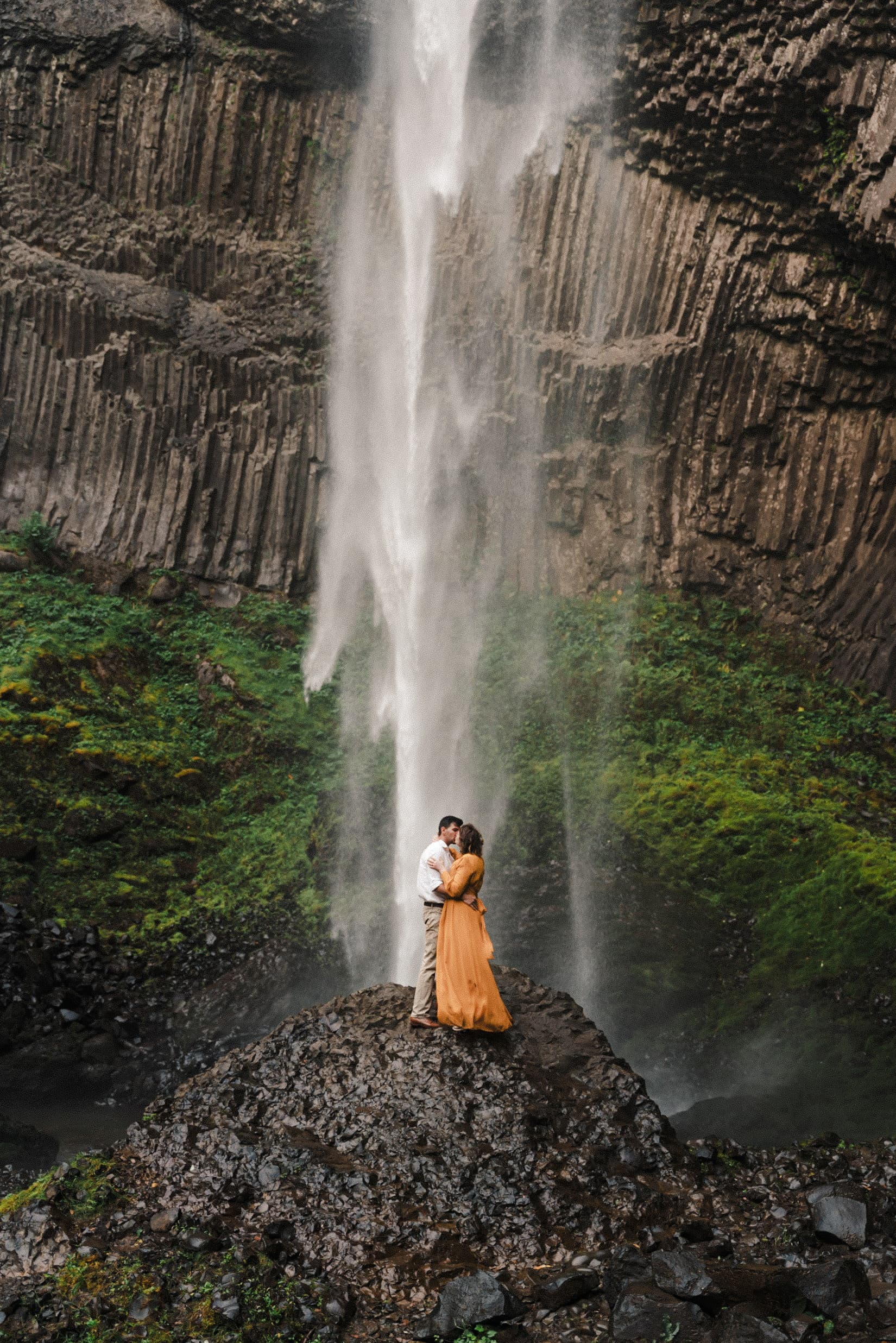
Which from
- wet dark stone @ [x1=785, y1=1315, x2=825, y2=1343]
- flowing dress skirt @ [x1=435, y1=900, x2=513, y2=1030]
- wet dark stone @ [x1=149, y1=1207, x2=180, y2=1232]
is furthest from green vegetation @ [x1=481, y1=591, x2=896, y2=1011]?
wet dark stone @ [x1=149, y1=1207, x2=180, y2=1232]

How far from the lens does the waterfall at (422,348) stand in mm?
16750

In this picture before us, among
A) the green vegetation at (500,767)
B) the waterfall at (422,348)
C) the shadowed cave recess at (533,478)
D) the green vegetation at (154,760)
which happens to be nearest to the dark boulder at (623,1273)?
the shadowed cave recess at (533,478)

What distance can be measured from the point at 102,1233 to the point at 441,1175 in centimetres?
174

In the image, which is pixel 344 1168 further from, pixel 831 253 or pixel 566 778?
pixel 831 253

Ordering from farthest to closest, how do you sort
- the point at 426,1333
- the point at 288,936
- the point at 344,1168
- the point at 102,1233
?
the point at 288,936 → the point at 344,1168 → the point at 102,1233 → the point at 426,1333

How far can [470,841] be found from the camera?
21.9 feet

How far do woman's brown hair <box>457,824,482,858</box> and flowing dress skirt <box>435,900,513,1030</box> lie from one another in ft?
1.06

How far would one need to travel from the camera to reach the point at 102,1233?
5105 millimetres

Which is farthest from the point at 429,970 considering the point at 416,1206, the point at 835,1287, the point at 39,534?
the point at 39,534

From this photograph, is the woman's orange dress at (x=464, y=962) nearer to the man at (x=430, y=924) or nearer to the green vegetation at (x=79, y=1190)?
the man at (x=430, y=924)

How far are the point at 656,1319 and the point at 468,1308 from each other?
2.62 feet

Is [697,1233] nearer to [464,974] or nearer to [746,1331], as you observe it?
[746,1331]

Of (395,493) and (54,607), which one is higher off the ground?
(395,493)

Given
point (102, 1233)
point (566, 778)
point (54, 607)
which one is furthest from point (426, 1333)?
point (54, 607)
